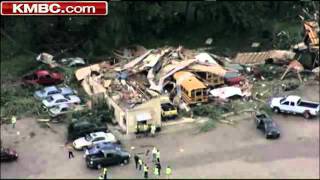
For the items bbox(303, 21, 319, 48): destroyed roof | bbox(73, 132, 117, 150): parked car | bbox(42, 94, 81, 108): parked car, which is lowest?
bbox(73, 132, 117, 150): parked car

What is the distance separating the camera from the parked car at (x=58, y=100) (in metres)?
28.7

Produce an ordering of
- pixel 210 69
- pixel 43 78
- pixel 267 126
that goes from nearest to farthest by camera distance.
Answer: pixel 267 126, pixel 210 69, pixel 43 78

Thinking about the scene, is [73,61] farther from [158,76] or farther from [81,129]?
[81,129]

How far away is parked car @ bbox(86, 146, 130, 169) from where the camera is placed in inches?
944

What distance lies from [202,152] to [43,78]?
29.8 ft

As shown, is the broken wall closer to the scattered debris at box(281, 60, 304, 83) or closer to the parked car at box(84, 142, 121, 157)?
the parked car at box(84, 142, 121, 157)

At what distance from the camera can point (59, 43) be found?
35000 millimetres

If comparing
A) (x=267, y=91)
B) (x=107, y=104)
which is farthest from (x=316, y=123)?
(x=107, y=104)

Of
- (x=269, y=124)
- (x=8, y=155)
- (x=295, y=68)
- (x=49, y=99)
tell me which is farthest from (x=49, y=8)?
(x=295, y=68)

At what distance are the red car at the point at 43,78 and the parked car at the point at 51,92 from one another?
0.85m

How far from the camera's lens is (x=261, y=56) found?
33750mm

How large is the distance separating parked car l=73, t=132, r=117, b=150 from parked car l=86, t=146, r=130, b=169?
1.36 m

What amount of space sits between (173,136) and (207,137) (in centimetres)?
122

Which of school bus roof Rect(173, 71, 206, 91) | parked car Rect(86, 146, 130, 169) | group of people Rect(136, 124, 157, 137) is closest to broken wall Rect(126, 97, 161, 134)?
group of people Rect(136, 124, 157, 137)
